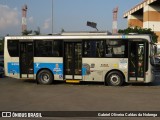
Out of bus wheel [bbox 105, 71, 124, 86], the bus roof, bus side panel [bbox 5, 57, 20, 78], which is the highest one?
the bus roof

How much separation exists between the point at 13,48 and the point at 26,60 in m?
1.04

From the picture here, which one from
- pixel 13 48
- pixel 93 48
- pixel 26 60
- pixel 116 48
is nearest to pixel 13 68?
pixel 26 60

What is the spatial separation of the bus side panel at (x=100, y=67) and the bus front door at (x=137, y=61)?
0.30 m

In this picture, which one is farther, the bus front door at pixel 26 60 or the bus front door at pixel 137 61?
the bus front door at pixel 26 60

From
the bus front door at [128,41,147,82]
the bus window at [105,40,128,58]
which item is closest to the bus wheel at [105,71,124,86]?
the bus front door at [128,41,147,82]

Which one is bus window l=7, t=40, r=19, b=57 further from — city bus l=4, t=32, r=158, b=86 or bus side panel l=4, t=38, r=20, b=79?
bus side panel l=4, t=38, r=20, b=79

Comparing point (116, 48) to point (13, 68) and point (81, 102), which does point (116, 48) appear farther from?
point (81, 102)

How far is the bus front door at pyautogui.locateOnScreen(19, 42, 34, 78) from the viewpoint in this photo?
17.8 meters

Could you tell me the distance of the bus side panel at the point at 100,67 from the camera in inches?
650

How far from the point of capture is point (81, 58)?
1703 cm

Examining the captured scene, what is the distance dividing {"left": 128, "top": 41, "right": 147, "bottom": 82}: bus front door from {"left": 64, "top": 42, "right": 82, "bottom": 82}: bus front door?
266 centimetres

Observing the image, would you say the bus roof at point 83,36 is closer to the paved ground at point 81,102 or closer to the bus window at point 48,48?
the bus window at point 48,48

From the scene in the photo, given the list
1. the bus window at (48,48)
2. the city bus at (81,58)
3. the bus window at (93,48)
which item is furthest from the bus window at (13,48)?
the bus window at (93,48)

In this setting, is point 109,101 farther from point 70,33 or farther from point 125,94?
point 70,33
